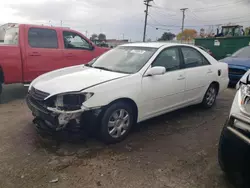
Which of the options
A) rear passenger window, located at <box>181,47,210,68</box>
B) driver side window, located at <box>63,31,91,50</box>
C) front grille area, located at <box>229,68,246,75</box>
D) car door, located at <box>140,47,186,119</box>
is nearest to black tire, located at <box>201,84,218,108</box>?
rear passenger window, located at <box>181,47,210,68</box>

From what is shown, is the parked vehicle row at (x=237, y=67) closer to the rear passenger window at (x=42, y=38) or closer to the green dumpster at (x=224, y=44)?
the green dumpster at (x=224, y=44)

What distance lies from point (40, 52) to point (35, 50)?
0.44ft

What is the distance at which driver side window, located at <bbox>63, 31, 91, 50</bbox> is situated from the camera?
6.60 metres

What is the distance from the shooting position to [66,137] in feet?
10.9

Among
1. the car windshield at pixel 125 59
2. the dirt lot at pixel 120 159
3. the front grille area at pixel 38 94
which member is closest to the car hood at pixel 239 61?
the dirt lot at pixel 120 159

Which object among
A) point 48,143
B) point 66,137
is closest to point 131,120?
point 66,137

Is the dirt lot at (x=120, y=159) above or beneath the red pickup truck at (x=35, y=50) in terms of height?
beneath

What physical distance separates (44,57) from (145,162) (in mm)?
4316

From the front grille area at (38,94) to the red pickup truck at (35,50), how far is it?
2.40 metres

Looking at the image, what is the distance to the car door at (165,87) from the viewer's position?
3.83 meters

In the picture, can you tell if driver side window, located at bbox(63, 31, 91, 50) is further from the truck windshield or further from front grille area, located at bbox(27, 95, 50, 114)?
front grille area, located at bbox(27, 95, 50, 114)

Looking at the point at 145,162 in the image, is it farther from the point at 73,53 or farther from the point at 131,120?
the point at 73,53

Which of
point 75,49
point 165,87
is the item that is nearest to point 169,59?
point 165,87

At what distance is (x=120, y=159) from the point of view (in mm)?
3164
